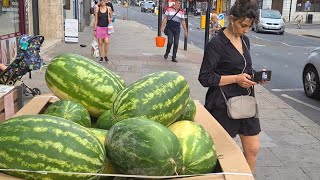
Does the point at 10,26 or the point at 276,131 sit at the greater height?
the point at 10,26

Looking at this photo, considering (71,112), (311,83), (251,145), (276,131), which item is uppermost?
(71,112)

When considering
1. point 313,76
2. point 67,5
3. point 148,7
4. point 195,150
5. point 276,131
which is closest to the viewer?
point 195,150

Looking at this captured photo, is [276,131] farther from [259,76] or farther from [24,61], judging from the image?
[24,61]

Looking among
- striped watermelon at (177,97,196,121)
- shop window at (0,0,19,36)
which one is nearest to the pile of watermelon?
striped watermelon at (177,97,196,121)

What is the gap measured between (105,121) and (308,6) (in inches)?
1893

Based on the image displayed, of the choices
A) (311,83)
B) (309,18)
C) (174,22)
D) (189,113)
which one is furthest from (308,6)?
(189,113)

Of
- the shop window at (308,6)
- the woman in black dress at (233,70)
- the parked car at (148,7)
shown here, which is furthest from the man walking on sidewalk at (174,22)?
the parked car at (148,7)

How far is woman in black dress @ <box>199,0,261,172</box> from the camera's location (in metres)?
3.38

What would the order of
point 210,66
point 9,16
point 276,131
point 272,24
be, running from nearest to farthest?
point 210,66 → point 276,131 → point 9,16 → point 272,24

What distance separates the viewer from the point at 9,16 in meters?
10.5

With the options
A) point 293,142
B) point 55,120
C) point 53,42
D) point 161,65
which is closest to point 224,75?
point 55,120

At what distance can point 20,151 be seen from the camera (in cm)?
173

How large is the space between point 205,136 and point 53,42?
47.0 feet

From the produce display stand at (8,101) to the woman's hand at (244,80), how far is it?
205 centimetres
